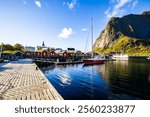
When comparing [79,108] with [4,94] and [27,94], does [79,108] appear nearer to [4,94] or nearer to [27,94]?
[27,94]

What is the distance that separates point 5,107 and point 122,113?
25.5 feet

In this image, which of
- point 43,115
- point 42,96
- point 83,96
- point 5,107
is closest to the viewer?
point 43,115

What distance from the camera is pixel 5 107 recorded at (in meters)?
11.8

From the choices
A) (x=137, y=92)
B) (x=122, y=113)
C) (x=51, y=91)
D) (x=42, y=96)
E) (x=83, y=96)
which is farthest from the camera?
(x=137, y=92)

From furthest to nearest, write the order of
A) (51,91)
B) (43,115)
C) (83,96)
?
(83,96)
(51,91)
(43,115)

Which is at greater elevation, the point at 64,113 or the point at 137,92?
the point at 64,113

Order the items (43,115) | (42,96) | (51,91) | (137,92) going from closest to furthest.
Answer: (43,115)
(42,96)
(51,91)
(137,92)

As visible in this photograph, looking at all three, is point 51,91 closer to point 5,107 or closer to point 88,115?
point 5,107

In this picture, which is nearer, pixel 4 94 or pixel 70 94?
pixel 4 94

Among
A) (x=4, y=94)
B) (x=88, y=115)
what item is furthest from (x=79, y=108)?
(x=4, y=94)

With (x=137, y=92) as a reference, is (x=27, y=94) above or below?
above

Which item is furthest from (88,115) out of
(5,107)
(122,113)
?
(5,107)

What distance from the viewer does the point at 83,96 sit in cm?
2217

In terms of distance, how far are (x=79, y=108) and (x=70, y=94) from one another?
11.6 metres
